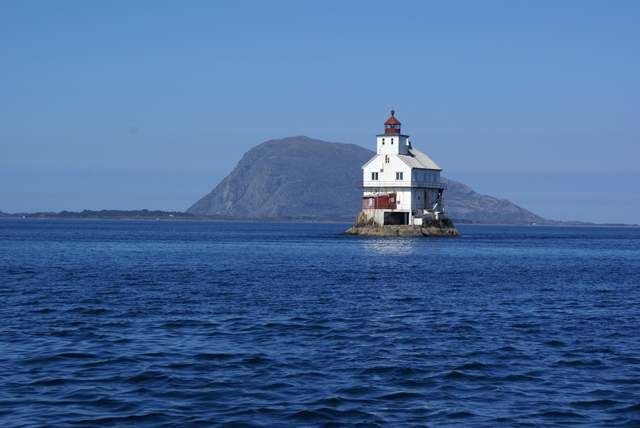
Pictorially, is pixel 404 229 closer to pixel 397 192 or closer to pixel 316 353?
pixel 397 192

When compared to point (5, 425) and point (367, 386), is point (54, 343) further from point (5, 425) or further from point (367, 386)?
point (367, 386)

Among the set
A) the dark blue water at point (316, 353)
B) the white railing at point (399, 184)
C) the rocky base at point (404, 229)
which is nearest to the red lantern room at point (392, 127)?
the white railing at point (399, 184)

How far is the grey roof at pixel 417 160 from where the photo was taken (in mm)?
105625

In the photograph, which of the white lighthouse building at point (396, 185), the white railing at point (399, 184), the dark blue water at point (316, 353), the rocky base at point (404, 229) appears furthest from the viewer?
the rocky base at point (404, 229)

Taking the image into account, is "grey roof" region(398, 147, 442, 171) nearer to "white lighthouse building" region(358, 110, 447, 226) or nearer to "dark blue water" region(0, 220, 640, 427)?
"white lighthouse building" region(358, 110, 447, 226)

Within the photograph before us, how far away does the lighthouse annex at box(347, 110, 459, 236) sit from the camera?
104m

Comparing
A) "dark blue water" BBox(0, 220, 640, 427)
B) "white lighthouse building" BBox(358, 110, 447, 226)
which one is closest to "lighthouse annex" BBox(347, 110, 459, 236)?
"white lighthouse building" BBox(358, 110, 447, 226)

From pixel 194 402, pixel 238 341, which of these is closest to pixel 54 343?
pixel 238 341

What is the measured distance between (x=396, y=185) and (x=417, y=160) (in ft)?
23.6

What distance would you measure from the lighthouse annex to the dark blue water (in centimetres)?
6091

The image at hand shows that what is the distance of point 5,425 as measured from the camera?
14328 mm

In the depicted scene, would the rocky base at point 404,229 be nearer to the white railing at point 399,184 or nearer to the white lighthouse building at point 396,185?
the white lighthouse building at point 396,185

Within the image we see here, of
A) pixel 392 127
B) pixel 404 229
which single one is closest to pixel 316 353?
pixel 404 229

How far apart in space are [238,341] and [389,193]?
3267 inches
